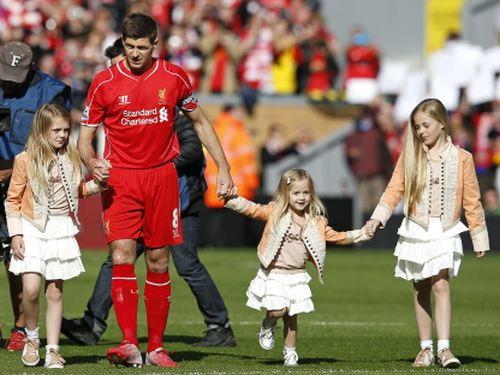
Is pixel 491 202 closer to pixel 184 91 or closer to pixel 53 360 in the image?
pixel 184 91

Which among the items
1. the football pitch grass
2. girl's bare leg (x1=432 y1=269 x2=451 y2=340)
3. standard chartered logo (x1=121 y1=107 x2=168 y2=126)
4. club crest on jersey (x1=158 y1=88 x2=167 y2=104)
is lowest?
the football pitch grass

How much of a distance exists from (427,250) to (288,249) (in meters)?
0.97

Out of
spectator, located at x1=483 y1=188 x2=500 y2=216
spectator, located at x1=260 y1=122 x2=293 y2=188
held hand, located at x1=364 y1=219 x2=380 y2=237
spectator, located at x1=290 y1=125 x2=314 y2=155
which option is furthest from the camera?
spectator, located at x1=290 y1=125 x2=314 y2=155

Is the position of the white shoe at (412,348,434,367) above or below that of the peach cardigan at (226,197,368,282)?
below

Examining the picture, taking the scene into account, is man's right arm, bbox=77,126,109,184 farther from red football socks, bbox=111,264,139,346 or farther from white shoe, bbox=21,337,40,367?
white shoe, bbox=21,337,40,367

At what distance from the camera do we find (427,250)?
10.3 metres

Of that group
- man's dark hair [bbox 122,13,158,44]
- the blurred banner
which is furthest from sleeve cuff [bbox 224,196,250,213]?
the blurred banner

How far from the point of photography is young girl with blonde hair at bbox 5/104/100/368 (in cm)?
985

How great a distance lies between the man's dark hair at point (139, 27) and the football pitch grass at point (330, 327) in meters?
2.20

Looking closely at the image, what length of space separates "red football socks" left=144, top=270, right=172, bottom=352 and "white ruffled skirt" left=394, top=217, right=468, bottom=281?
5.43 feet

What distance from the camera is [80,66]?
25.0m

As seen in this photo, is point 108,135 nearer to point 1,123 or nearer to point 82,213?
point 1,123

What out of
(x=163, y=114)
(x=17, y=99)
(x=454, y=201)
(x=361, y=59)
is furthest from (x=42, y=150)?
(x=361, y=59)

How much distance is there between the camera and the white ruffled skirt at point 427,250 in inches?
403
